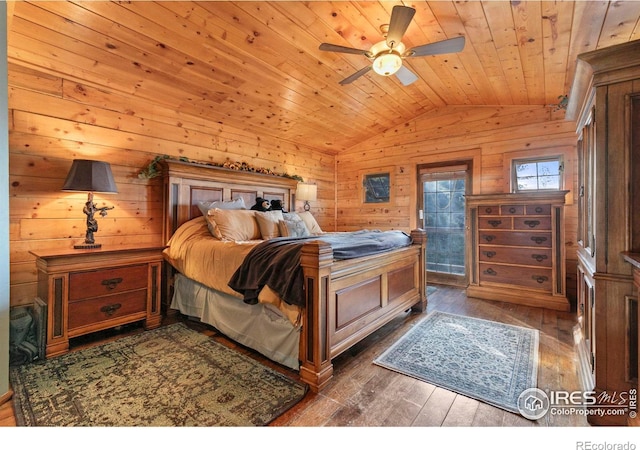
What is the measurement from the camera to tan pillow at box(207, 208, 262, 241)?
9.28ft

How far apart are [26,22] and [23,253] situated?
1.75 meters

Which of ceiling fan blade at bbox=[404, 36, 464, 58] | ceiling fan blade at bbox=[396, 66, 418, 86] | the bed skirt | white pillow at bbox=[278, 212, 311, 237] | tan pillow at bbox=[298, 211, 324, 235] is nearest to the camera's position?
the bed skirt

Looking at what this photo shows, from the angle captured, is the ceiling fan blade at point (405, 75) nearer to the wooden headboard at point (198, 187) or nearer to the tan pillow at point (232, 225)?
the tan pillow at point (232, 225)

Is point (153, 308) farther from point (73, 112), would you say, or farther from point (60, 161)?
point (73, 112)

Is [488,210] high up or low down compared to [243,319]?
up

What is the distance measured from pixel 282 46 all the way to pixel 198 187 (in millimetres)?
1757

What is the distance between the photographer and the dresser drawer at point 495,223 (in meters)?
3.52

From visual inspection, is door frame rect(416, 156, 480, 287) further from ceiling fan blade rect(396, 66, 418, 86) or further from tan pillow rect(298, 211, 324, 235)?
ceiling fan blade rect(396, 66, 418, 86)

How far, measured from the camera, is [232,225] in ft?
9.55

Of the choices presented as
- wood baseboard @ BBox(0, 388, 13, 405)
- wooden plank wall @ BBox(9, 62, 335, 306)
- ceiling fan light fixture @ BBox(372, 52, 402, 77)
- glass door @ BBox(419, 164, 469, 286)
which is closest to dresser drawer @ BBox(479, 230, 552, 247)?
glass door @ BBox(419, 164, 469, 286)

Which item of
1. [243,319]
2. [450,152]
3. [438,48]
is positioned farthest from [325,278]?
[450,152]

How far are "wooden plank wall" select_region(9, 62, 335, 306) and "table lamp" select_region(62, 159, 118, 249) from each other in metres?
0.30

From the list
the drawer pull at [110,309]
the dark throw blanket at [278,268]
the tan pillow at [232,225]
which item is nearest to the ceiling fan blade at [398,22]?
the dark throw blanket at [278,268]

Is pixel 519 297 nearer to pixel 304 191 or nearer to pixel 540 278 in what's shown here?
pixel 540 278
